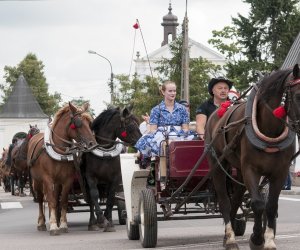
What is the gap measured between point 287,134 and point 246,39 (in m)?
50.7

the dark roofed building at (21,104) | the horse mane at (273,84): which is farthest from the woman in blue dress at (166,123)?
the dark roofed building at (21,104)

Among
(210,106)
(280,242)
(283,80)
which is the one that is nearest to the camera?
(283,80)

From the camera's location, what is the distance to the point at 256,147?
9750 mm

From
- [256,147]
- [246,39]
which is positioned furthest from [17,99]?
[256,147]

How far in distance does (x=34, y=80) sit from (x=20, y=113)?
3921mm

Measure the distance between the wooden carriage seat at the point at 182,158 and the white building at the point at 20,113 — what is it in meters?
87.0

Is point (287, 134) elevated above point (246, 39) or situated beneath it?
situated beneath

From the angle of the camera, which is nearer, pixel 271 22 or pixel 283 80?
pixel 283 80

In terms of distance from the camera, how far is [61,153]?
50.2ft

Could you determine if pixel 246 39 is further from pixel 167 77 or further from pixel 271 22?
pixel 167 77

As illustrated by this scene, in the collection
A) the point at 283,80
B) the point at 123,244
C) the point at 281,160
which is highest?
the point at 283,80

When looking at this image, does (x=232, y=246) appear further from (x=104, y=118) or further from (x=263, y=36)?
(x=263, y=36)

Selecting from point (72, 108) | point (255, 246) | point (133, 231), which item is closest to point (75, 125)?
point (72, 108)

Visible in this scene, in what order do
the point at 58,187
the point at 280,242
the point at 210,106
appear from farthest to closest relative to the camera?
the point at 58,187, the point at 210,106, the point at 280,242
